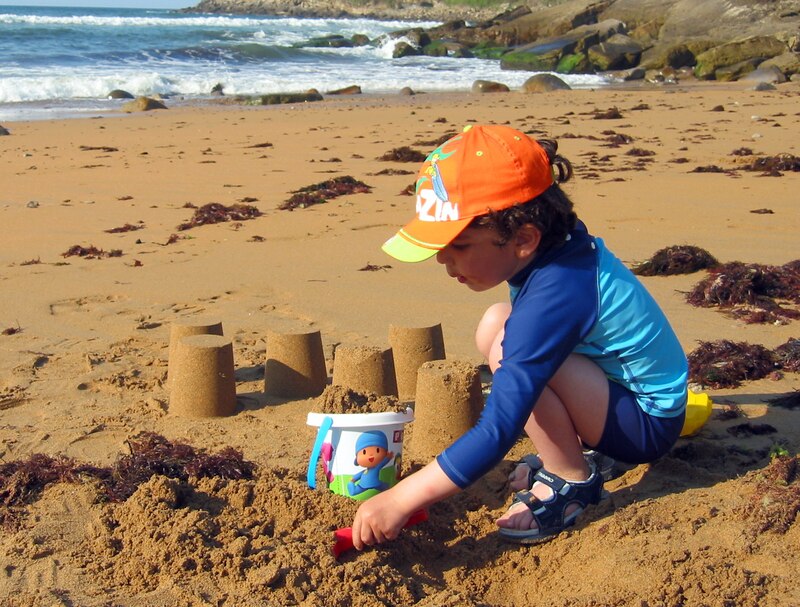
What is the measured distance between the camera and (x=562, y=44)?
34281mm

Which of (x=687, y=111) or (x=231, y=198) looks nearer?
(x=231, y=198)

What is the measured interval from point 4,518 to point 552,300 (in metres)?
1.84

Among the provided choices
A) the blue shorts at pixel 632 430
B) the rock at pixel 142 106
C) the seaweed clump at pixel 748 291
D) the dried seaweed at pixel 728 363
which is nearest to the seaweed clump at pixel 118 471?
the blue shorts at pixel 632 430

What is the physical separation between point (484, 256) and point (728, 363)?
2.02 meters

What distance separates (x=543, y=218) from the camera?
2598mm

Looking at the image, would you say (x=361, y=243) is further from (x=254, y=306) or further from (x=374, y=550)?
(x=374, y=550)

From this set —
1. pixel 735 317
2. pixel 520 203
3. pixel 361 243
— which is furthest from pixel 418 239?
pixel 361 243

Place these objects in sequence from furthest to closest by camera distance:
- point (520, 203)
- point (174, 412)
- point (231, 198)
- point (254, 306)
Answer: point (231, 198) → point (254, 306) → point (174, 412) → point (520, 203)

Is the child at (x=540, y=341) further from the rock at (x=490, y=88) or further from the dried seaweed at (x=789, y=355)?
the rock at (x=490, y=88)

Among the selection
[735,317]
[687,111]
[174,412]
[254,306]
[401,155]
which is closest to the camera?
[174,412]

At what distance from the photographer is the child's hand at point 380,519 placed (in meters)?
2.54

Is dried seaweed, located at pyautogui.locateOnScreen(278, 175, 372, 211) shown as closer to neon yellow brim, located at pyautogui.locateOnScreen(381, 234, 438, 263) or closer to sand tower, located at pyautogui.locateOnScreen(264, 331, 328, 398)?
sand tower, located at pyautogui.locateOnScreen(264, 331, 328, 398)

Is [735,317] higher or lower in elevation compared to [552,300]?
lower

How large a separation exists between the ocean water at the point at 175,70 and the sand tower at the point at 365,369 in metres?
14.4
